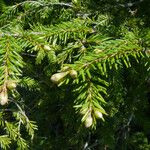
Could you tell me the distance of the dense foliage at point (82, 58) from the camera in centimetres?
104

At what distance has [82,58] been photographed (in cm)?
106

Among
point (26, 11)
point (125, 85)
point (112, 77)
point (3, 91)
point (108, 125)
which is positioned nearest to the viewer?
point (3, 91)

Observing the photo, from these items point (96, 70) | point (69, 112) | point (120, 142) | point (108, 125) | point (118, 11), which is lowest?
point (120, 142)

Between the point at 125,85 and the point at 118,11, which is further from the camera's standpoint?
the point at 125,85

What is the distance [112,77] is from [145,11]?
67 centimetres

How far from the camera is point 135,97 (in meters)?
2.41

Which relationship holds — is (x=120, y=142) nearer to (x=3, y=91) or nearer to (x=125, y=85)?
(x=125, y=85)

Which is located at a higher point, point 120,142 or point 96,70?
point 96,70

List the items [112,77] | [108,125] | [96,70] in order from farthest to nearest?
[108,125]
[112,77]
[96,70]

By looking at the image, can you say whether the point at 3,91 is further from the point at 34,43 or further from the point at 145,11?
the point at 145,11

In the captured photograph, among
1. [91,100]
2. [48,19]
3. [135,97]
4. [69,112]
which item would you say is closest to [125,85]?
[135,97]

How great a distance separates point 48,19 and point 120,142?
222cm

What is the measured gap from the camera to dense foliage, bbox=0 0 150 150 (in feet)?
3.40

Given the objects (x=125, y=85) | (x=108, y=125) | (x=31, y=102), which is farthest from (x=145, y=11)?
(x=31, y=102)
